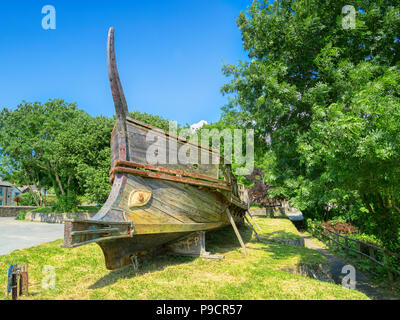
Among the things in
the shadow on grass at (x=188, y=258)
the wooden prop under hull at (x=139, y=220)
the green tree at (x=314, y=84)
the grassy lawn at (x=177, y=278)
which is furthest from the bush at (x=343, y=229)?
the wooden prop under hull at (x=139, y=220)

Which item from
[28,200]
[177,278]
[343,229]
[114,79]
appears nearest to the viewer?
[177,278]

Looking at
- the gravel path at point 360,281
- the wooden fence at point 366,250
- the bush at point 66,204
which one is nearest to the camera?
the gravel path at point 360,281

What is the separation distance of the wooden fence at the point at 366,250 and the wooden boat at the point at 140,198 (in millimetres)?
5319

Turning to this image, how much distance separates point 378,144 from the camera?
4555 millimetres

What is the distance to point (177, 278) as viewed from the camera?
18.1 feet

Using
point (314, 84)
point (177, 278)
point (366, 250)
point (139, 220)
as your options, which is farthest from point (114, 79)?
point (366, 250)

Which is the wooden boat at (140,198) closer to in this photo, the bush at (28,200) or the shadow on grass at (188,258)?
the shadow on grass at (188,258)

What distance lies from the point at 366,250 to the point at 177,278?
8111 mm

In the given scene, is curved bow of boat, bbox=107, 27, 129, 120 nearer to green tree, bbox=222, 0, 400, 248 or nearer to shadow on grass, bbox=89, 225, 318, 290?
shadow on grass, bbox=89, 225, 318, 290

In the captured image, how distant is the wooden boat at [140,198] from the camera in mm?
5164

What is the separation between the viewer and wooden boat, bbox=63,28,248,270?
203 inches

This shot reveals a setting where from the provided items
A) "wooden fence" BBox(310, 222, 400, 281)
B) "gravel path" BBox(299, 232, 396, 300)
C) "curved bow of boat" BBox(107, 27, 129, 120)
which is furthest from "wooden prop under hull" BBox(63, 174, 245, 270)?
"wooden fence" BBox(310, 222, 400, 281)

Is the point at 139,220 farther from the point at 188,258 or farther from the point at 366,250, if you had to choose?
the point at 366,250

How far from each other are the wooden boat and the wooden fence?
5319mm
